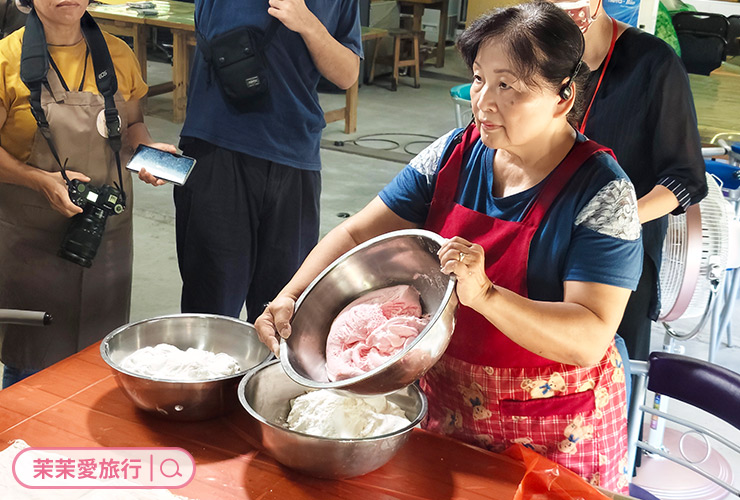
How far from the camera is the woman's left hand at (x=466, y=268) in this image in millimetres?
1284

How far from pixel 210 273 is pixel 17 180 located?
2.08 feet

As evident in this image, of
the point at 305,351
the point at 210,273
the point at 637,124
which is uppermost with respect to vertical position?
the point at 637,124

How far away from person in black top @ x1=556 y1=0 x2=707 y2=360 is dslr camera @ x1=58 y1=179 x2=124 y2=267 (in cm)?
132

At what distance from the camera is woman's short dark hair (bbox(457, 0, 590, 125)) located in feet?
4.59

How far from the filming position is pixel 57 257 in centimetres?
219

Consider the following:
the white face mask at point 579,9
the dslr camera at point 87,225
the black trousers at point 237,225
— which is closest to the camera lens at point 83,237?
the dslr camera at point 87,225

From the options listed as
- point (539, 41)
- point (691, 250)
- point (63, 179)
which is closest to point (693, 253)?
point (691, 250)

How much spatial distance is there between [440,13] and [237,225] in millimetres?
8817

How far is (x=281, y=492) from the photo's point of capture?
4.42 feet

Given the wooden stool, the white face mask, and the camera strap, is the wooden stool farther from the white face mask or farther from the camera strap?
the white face mask

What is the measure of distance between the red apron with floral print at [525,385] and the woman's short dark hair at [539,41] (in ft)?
0.61

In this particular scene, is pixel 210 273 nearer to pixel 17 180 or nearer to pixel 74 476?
pixel 17 180

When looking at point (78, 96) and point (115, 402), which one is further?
point (78, 96)

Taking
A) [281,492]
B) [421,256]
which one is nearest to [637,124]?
[421,256]
